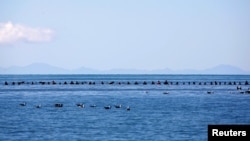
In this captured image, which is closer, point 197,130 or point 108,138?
point 108,138

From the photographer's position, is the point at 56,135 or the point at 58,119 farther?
the point at 58,119

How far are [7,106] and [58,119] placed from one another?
62.1 ft

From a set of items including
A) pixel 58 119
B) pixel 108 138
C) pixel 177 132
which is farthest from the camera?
pixel 58 119

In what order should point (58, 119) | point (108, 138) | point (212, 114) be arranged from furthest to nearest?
1. point (212, 114)
2. point (58, 119)
3. point (108, 138)

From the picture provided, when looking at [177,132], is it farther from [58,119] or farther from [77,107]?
[77,107]

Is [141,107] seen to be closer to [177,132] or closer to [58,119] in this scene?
[58,119]

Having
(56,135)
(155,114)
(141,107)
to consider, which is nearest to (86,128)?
(56,135)

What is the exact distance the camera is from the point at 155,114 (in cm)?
6031

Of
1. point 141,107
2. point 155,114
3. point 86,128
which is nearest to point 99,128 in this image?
point 86,128

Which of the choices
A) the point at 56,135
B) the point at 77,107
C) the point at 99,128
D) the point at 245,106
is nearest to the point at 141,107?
A: the point at 77,107

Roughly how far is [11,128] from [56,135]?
614cm

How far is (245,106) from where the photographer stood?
7000cm

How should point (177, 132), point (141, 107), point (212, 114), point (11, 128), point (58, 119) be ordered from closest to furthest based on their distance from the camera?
point (177, 132) < point (11, 128) < point (58, 119) < point (212, 114) < point (141, 107)

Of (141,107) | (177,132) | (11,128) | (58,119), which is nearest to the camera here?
(177,132)
